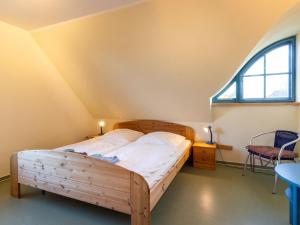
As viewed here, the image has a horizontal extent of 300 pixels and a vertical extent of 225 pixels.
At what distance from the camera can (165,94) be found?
3434 millimetres

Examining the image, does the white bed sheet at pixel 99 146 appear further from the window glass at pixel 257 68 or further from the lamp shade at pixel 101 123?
the window glass at pixel 257 68

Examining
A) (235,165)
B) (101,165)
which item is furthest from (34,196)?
(235,165)

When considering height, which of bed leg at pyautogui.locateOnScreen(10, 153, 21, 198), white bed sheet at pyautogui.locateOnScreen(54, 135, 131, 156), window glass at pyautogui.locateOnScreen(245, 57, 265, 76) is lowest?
bed leg at pyautogui.locateOnScreen(10, 153, 21, 198)

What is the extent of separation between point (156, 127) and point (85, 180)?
7.16 feet

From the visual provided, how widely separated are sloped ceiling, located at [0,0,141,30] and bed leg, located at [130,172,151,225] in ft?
6.36

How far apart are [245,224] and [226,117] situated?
1.94 meters

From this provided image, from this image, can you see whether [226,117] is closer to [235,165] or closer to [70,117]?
[235,165]

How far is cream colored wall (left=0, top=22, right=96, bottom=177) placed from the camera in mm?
2902

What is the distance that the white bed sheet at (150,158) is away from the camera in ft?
6.74

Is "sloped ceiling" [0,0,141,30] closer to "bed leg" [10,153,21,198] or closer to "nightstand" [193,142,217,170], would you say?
"bed leg" [10,153,21,198]

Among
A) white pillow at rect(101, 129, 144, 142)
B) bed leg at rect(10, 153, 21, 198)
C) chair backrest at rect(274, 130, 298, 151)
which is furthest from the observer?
white pillow at rect(101, 129, 144, 142)

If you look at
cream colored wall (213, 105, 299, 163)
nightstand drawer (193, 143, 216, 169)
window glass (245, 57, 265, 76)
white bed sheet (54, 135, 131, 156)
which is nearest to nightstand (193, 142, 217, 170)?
nightstand drawer (193, 143, 216, 169)

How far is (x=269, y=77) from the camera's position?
329 centimetres

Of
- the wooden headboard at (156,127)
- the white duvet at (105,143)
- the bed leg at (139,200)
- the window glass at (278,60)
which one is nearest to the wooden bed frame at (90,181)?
the bed leg at (139,200)
